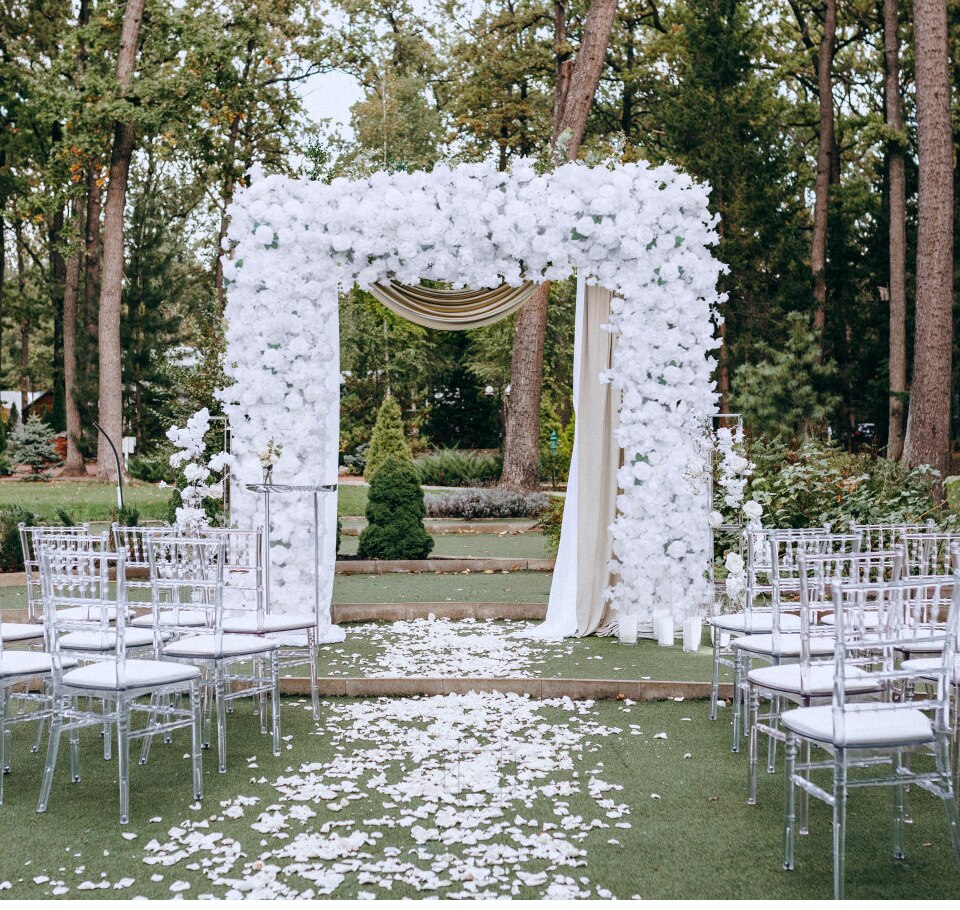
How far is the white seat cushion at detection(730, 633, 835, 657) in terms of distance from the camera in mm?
4691

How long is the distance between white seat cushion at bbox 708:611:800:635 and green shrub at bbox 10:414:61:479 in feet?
64.5

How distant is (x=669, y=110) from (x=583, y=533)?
16397mm

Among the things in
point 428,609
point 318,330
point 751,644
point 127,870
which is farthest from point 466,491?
point 127,870

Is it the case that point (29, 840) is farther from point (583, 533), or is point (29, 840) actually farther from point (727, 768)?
point (583, 533)

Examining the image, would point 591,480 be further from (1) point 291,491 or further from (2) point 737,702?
(2) point 737,702

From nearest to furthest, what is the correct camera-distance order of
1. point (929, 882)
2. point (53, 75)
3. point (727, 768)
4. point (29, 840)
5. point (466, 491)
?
1. point (929, 882)
2. point (29, 840)
3. point (727, 768)
4. point (466, 491)
5. point (53, 75)

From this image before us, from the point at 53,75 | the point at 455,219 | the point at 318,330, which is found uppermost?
the point at 53,75

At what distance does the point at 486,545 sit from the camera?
46.4 feet

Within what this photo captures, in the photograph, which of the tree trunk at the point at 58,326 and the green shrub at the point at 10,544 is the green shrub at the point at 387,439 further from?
the tree trunk at the point at 58,326

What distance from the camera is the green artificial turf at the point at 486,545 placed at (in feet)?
43.1

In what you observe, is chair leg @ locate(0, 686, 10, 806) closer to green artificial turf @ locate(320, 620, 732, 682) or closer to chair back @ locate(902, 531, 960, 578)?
green artificial turf @ locate(320, 620, 732, 682)

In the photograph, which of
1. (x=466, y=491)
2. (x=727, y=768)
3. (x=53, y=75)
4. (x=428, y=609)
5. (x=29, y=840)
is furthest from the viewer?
(x=53, y=75)

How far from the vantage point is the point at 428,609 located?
9.07 metres

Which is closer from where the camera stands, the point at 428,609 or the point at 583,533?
the point at 583,533
